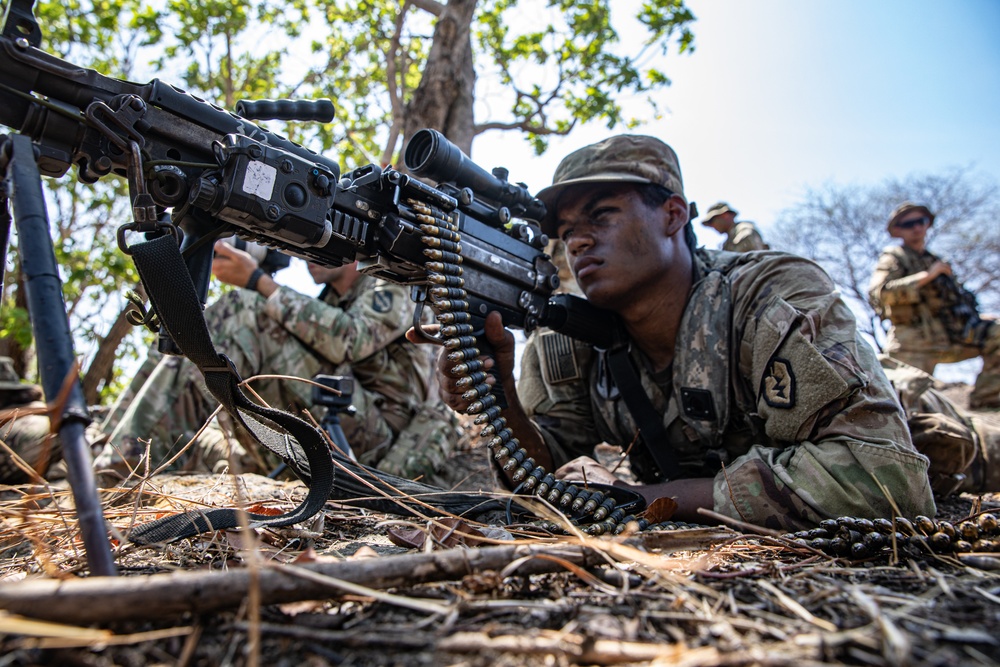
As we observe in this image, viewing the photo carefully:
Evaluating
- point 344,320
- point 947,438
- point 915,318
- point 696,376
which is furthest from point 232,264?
point 915,318

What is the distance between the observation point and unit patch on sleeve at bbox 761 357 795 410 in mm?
2500

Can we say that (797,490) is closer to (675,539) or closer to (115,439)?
(675,539)

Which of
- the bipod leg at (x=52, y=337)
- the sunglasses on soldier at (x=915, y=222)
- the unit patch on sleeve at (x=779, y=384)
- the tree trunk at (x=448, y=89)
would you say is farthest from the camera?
the sunglasses on soldier at (x=915, y=222)

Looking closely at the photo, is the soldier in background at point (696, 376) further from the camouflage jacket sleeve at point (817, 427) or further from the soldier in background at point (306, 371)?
the soldier in background at point (306, 371)

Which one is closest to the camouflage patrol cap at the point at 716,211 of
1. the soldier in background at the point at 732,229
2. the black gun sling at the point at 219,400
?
the soldier in background at the point at 732,229

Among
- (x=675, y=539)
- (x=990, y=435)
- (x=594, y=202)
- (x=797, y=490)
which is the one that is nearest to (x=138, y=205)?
(x=675, y=539)

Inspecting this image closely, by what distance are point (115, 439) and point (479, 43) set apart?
7231 millimetres

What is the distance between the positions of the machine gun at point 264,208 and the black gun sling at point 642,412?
1.08 feet

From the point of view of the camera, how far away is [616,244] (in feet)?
10.5

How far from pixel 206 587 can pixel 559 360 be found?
106 inches

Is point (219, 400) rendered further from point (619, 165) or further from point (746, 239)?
point (746, 239)

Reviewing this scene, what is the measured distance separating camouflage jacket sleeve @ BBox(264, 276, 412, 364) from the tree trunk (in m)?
1.74

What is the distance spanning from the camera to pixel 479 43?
920 centimetres

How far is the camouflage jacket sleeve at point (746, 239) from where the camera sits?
800cm
